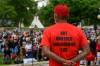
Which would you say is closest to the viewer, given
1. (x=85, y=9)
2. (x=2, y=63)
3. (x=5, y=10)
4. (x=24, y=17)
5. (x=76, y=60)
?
(x=76, y=60)

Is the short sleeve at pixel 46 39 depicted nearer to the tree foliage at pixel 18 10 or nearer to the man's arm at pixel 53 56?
the man's arm at pixel 53 56

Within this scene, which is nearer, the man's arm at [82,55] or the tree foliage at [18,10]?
the man's arm at [82,55]

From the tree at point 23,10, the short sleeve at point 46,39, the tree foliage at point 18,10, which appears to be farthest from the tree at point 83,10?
the short sleeve at point 46,39

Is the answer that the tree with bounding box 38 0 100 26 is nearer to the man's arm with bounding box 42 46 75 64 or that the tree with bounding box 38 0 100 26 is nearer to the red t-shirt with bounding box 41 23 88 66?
the red t-shirt with bounding box 41 23 88 66

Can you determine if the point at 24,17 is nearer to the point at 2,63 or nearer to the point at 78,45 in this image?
the point at 2,63

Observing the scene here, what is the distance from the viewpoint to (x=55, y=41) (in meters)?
6.18

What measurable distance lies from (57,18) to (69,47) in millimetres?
424

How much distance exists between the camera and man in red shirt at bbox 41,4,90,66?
6.12 metres

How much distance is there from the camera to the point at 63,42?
20.4 ft

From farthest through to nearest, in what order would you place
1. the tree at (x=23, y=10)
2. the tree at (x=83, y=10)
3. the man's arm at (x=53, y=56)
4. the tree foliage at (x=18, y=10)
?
1. the tree at (x=23, y=10)
2. the tree foliage at (x=18, y=10)
3. the tree at (x=83, y=10)
4. the man's arm at (x=53, y=56)

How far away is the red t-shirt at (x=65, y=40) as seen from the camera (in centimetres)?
617

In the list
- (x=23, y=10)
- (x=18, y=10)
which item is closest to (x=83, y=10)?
(x=18, y=10)

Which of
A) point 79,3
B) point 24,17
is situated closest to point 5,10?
point 24,17

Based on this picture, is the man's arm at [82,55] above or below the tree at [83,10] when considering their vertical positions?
below
